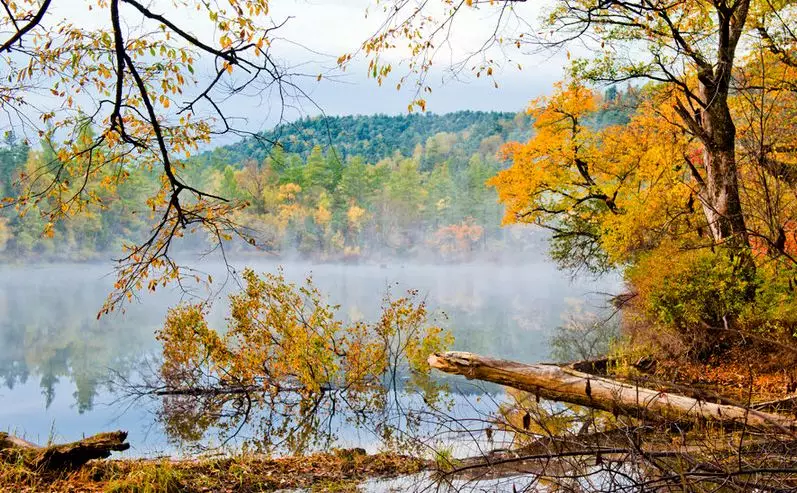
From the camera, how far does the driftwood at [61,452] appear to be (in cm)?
495

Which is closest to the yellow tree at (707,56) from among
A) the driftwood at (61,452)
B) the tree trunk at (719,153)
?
the tree trunk at (719,153)

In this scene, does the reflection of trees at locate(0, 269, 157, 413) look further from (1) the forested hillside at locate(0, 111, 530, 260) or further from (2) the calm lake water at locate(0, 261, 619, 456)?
(1) the forested hillside at locate(0, 111, 530, 260)

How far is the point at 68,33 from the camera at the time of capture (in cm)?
607

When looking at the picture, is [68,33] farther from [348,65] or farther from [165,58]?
[348,65]

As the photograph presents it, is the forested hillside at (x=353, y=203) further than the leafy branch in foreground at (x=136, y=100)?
Yes

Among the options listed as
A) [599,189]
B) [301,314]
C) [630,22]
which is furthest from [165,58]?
[599,189]

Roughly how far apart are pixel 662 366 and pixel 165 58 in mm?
9579

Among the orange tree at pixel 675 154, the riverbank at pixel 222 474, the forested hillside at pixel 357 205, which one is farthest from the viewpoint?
the forested hillside at pixel 357 205

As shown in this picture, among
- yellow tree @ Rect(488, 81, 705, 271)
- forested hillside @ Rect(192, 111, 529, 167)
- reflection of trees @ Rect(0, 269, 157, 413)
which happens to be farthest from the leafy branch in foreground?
forested hillside @ Rect(192, 111, 529, 167)

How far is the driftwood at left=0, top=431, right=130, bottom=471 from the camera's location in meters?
4.95

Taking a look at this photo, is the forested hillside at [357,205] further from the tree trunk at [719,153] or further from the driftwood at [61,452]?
the driftwood at [61,452]

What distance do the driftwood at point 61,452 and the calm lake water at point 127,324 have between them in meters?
1.93

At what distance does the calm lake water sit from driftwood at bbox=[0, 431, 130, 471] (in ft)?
6.33

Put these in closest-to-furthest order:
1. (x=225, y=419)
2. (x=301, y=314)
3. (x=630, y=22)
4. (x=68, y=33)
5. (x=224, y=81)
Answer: (x=224, y=81)
(x=68, y=33)
(x=225, y=419)
(x=301, y=314)
(x=630, y=22)
